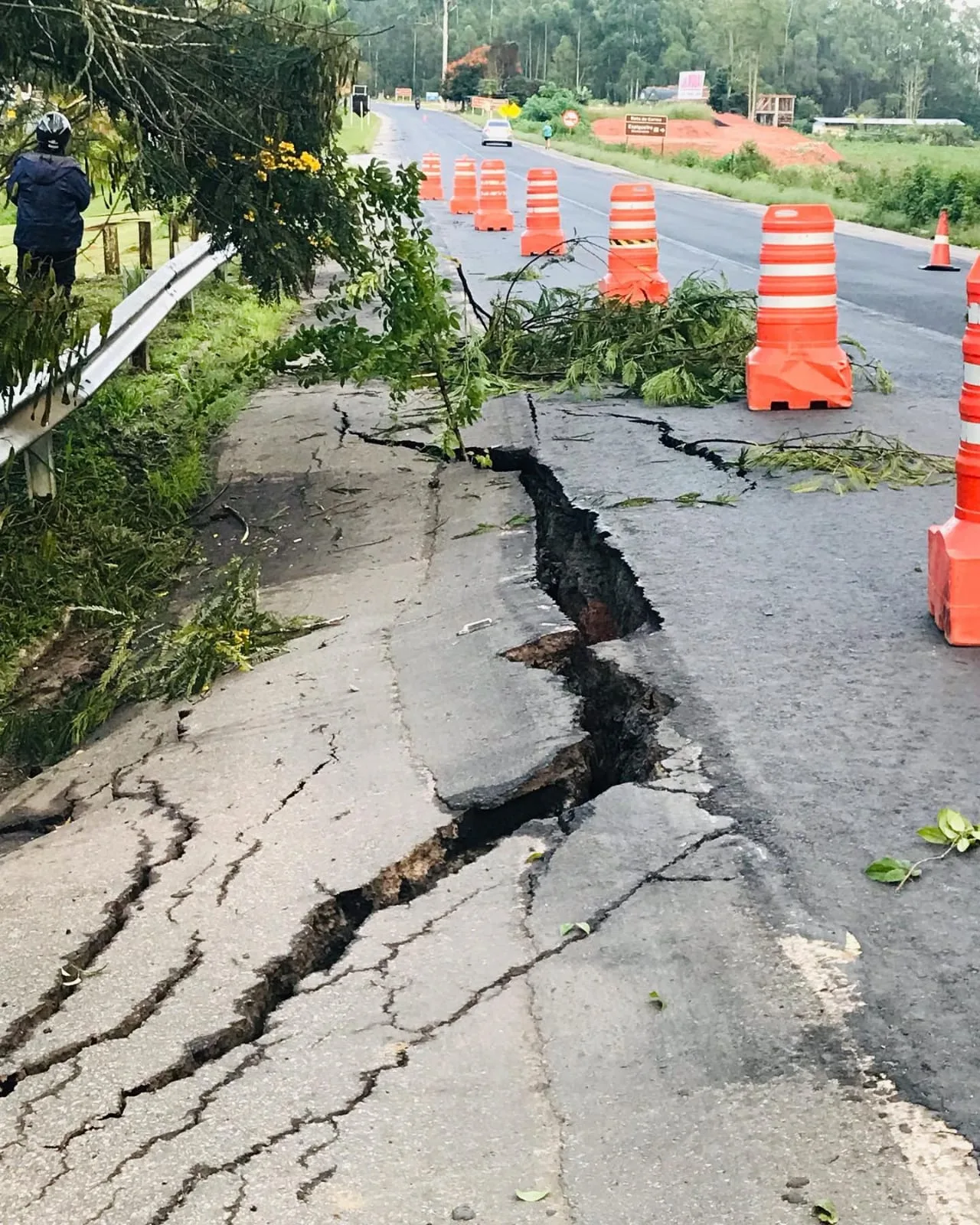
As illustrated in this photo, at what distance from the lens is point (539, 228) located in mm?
19562

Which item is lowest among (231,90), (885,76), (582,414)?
(582,414)

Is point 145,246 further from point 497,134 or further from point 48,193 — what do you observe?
point 497,134

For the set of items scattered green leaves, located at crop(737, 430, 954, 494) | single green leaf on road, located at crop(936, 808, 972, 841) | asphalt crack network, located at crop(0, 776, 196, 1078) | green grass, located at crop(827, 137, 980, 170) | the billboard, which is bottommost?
asphalt crack network, located at crop(0, 776, 196, 1078)

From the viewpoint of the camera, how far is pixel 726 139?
243 feet

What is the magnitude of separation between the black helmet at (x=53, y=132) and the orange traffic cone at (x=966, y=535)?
21.2 ft

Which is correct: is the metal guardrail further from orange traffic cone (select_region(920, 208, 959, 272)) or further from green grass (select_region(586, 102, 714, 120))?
green grass (select_region(586, 102, 714, 120))


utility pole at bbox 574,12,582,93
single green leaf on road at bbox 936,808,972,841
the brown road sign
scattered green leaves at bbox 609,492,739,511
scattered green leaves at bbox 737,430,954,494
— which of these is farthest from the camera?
utility pole at bbox 574,12,582,93

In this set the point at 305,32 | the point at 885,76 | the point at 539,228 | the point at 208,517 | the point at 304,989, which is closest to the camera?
the point at 304,989

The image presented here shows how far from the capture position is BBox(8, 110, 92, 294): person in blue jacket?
910 centimetres

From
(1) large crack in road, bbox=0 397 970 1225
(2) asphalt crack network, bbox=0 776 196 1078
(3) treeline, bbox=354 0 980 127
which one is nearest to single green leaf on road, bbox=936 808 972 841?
(1) large crack in road, bbox=0 397 970 1225

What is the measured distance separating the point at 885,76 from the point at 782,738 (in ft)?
530

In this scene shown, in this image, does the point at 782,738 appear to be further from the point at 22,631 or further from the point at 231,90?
the point at 231,90

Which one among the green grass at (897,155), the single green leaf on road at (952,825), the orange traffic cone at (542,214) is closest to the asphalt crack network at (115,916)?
the single green leaf on road at (952,825)

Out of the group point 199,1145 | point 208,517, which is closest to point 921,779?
point 199,1145
